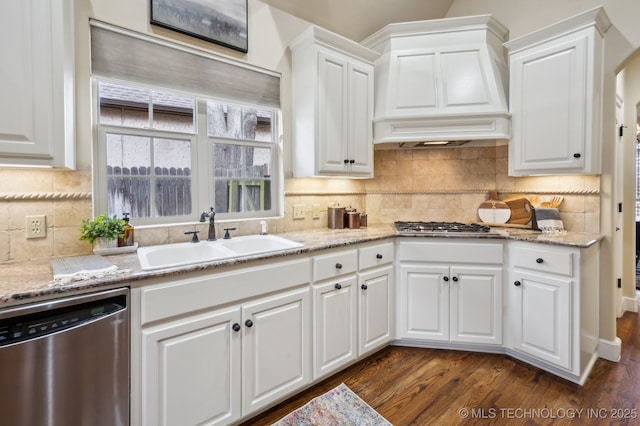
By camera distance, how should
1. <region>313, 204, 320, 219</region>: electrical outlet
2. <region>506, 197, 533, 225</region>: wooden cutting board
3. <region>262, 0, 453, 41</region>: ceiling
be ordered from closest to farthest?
1. <region>262, 0, 453, 41</region>: ceiling
2. <region>506, 197, 533, 225</region>: wooden cutting board
3. <region>313, 204, 320, 219</region>: electrical outlet

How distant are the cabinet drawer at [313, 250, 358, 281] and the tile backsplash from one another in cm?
68

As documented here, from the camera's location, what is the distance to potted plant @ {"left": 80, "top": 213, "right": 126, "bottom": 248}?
1.68 metres

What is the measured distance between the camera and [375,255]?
7.74ft

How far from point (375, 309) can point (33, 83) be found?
7.52 ft

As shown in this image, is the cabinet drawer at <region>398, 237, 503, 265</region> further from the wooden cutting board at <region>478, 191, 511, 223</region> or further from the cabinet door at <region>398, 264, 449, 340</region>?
the wooden cutting board at <region>478, 191, 511, 223</region>

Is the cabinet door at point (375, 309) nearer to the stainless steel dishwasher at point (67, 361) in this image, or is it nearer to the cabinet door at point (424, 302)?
the cabinet door at point (424, 302)

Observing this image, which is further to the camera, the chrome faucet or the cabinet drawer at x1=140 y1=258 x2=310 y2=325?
the chrome faucet

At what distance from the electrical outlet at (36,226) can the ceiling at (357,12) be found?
6.77 ft

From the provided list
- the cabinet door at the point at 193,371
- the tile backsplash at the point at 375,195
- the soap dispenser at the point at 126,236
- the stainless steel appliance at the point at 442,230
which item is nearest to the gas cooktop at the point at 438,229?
the stainless steel appliance at the point at 442,230

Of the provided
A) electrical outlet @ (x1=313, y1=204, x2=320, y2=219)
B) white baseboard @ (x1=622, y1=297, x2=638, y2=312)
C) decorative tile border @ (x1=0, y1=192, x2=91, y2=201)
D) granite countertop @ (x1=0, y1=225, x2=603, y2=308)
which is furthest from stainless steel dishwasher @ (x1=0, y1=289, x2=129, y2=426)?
white baseboard @ (x1=622, y1=297, x2=638, y2=312)

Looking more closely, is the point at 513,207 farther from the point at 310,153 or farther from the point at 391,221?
the point at 310,153

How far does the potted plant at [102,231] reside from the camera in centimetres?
168

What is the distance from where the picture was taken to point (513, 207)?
2.82 m

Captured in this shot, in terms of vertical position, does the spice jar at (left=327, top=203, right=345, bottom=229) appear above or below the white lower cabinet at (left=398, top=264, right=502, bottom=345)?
above
